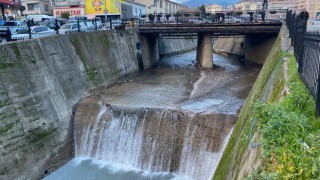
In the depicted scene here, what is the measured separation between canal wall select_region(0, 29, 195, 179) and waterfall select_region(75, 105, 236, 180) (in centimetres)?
123

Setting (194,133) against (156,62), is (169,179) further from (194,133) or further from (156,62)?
(156,62)

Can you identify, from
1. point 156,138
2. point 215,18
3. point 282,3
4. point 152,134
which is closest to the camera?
point 156,138

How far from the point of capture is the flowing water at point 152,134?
12.7m

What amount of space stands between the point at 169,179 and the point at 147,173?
46.9 inches

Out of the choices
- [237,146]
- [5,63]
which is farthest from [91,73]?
[237,146]

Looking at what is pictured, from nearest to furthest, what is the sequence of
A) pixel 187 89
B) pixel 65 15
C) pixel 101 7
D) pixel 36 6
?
pixel 187 89 < pixel 101 7 < pixel 65 15 < pixel 36 6

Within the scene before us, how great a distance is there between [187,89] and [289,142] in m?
15.8

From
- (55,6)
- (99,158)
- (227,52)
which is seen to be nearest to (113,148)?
(99,158)

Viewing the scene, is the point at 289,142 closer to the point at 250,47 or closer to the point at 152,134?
the point at 152,134

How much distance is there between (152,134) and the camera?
14.0 meters

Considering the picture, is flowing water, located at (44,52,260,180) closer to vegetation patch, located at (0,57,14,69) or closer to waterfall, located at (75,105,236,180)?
waterfall, located at (75,105,236,180)

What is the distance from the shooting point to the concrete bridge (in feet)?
82.9

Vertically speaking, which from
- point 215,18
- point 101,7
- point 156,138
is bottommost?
point 156,138

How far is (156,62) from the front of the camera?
3325 centimetres
